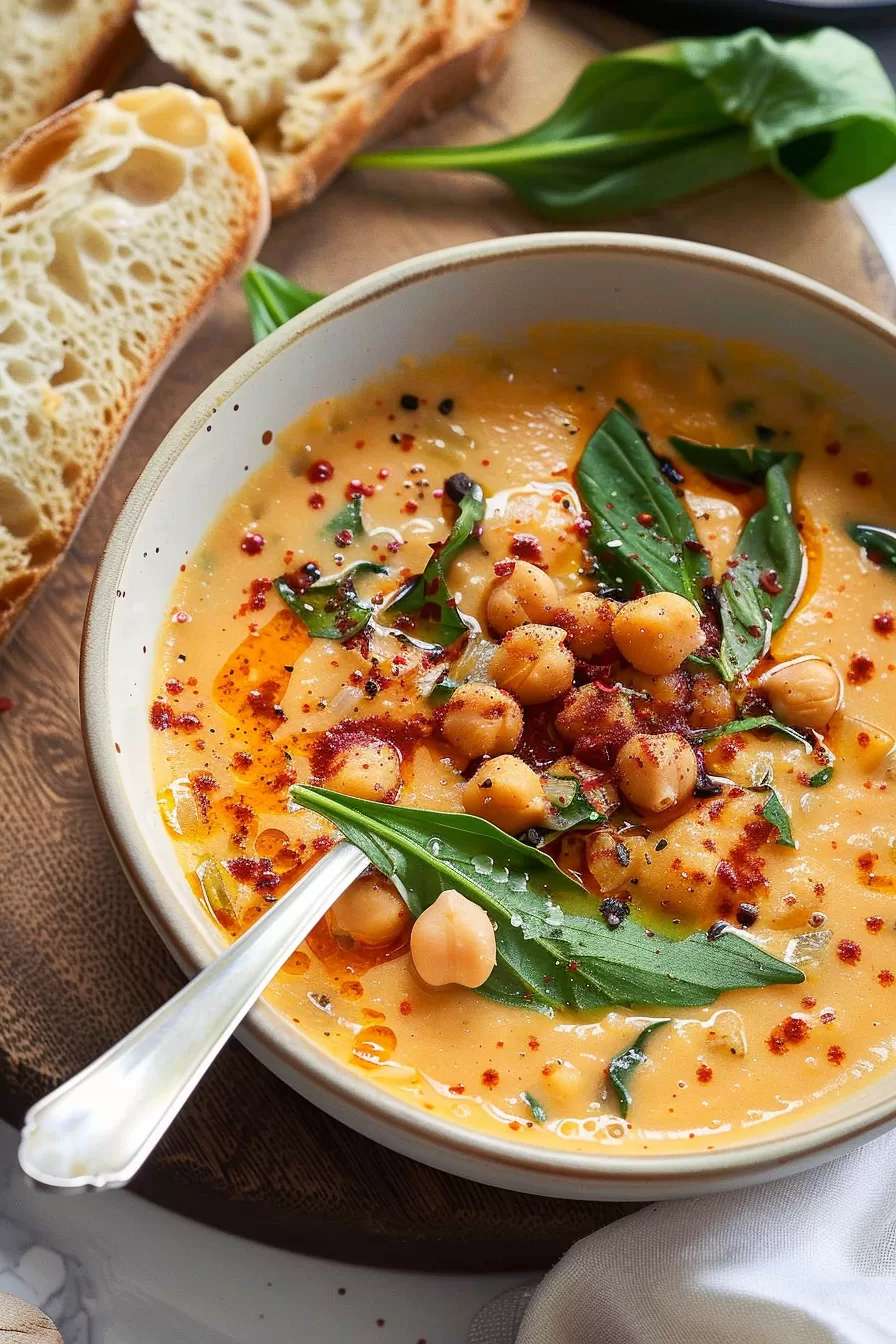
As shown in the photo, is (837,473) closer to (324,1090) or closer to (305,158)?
(305,158)

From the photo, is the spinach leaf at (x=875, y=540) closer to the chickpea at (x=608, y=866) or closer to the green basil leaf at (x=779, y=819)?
the green basil leaf at (x=779, y=819)

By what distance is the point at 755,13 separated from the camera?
10.4ft

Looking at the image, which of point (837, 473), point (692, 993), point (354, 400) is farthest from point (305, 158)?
point (692, 993)

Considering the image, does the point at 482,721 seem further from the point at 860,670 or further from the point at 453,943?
the point at 860,670

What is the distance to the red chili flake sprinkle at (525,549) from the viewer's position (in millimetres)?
2494

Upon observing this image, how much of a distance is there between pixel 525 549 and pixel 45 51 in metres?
1.72

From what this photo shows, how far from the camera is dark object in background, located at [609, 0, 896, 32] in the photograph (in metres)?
3.16

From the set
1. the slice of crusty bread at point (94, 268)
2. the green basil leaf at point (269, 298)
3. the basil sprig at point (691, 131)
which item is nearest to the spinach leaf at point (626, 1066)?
the slice of crusty bread at point (94, 268)

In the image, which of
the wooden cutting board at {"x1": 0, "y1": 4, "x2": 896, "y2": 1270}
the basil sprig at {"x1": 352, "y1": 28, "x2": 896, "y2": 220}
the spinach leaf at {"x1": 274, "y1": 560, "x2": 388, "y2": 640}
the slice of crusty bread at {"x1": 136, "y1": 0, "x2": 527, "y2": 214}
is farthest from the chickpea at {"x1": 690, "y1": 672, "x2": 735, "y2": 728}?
the slice of crusty bread at {"x1": 136, "y1": 0, "x2": 527, "y2": 214}

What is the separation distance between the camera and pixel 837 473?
8.75ft

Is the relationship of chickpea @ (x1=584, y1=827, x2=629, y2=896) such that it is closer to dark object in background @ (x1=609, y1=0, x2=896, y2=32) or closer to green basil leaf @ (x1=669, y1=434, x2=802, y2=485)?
green basil leaf @ (x1=669, y1=434, x2=802, y2=485)

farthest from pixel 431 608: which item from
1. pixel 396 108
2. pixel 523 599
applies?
pixel 396 108

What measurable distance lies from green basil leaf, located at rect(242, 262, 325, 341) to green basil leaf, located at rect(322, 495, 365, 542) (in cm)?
52

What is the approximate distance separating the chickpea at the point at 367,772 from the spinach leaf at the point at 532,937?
61mm
